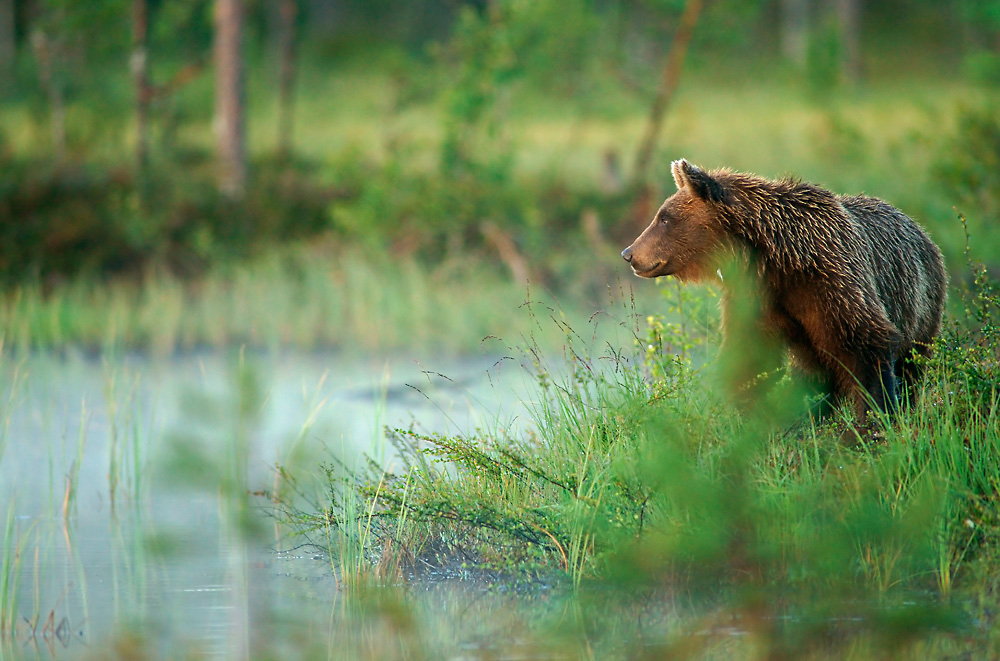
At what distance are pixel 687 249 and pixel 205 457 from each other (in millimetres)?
2783

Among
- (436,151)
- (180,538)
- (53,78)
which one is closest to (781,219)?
(180,538)

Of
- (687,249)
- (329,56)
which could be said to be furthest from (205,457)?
(329,56)

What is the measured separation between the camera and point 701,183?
5.72 m

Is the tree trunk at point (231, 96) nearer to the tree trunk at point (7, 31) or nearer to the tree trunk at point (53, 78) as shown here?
the tree trunk at point (53, 78)

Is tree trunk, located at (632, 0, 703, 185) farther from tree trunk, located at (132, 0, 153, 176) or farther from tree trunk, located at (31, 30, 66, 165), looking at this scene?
tree trunk, located at (31, 30, 66, 165)

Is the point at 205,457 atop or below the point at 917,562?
atop

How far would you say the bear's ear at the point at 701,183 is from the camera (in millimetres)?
5699

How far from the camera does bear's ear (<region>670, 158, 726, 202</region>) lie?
570 cm

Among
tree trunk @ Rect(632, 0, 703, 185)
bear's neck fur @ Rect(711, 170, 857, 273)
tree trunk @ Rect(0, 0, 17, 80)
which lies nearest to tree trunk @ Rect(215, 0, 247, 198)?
tree trunk @ Rect(632, 0, 703, 185)

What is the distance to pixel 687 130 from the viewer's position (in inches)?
848

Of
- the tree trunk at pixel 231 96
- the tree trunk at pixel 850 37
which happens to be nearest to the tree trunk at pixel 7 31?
the tree trunk at pixel 231 96

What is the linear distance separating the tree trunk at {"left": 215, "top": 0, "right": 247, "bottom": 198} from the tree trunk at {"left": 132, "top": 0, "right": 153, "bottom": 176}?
118 cm

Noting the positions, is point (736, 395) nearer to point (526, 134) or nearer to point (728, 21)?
point (728, 21)

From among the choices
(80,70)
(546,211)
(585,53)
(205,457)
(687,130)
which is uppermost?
(80,70)
